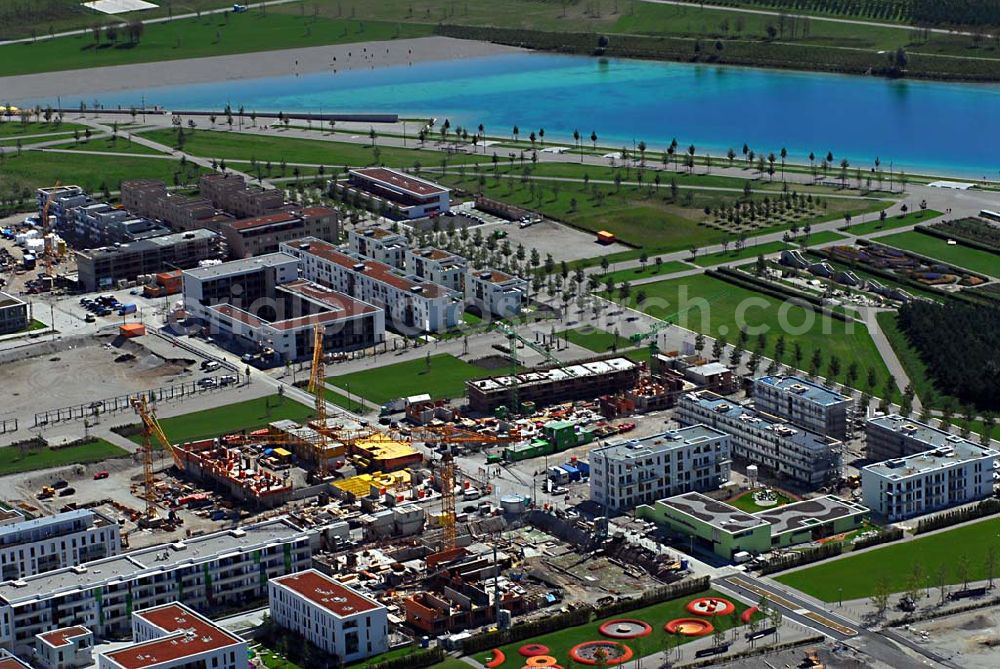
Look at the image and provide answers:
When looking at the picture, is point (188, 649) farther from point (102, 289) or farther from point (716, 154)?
point (716, 154)

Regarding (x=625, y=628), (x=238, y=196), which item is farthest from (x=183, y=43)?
(x=625, y=628)

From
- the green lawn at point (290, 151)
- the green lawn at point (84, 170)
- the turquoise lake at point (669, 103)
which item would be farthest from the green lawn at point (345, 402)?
the turquoise lake at point (669, 103)

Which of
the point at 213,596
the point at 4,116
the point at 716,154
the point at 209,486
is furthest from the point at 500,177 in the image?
the point at 213,596

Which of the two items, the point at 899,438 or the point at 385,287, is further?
the point at 385,287

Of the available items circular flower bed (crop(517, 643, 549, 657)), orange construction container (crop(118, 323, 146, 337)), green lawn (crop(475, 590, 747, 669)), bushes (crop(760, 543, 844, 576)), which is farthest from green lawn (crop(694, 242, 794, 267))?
circular flower bed (crop(517, 643, 549, 657))

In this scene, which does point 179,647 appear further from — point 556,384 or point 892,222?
point 892,222

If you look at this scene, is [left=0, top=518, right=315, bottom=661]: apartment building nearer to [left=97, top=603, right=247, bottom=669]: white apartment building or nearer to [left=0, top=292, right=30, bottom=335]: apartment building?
[left=97, top=603, right=247, bottom=669]: white apartment building
